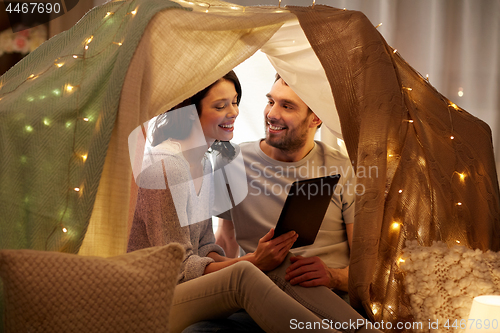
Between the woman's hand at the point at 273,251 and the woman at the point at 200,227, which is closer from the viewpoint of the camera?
the woman at the point at 200,227

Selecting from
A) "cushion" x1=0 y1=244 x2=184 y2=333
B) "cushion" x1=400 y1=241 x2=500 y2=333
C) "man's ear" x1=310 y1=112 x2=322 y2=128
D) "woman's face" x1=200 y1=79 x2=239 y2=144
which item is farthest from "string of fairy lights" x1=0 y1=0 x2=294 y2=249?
"cushion" x1=400 y1=241 x2=500 y2=333

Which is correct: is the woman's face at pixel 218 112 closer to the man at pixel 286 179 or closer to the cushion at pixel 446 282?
the man at pixel 286 179

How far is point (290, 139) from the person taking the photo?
1.76 m

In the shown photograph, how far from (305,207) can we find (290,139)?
0.53 m

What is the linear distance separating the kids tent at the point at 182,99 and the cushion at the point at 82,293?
0.17 m

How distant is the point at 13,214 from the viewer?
104cm

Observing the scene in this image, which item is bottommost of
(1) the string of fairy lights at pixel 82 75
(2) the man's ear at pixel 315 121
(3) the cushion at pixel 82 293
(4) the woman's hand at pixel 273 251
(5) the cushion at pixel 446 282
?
(5) the cushion at pixel 446 282

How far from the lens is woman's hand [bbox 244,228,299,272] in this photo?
1.32 metres

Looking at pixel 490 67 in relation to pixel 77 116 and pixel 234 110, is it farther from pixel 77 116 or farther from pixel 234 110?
pixel 77 116

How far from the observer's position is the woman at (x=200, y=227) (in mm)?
1099

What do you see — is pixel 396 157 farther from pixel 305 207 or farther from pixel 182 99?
pixel 182 99

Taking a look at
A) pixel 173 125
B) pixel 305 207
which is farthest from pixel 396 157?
pixel 173 125

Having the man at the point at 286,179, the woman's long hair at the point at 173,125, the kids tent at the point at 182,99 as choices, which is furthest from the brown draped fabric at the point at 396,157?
the woman's long hair at the point at 173,125

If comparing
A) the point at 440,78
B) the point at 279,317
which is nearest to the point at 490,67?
the point at 440,78
